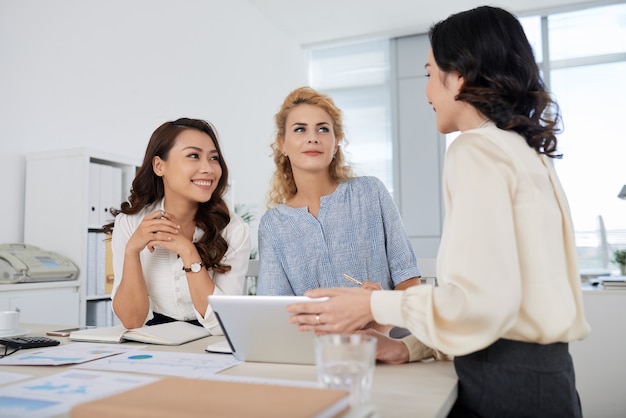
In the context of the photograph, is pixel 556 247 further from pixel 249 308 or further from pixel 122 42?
pixel 122 42

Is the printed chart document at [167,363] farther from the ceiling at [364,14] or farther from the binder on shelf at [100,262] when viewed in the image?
the ceiling at [364,14]

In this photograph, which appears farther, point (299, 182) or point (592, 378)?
point (592, 378)

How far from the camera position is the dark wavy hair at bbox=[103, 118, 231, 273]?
187cm

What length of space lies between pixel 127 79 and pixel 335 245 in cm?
233

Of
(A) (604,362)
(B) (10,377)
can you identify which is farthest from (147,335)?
(A) (604,362)

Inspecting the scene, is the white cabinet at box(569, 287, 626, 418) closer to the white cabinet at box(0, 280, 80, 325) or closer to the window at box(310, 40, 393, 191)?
the white cabinet at box(0, 280, 80, 325)

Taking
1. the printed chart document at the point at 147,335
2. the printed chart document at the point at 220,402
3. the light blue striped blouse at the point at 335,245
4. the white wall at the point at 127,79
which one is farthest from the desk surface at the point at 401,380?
the white wall at the point at 127,79

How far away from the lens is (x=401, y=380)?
0.90 metres

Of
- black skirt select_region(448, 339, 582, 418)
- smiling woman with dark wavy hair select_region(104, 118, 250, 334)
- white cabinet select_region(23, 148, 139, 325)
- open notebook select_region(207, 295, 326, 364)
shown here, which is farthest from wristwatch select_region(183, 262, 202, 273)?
white cabinet select_region(23, 148, 139, 325)

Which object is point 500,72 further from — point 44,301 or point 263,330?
point 44,301

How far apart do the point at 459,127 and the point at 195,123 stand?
119 cm

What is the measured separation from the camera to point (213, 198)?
2016 millimetres

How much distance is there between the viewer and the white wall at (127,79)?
2760 mm

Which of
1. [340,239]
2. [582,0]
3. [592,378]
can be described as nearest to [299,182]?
[340,239]
